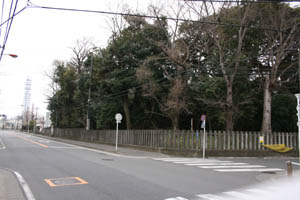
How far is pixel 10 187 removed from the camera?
7.41 metres

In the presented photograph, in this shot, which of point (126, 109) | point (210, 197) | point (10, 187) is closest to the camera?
point (210, 197)

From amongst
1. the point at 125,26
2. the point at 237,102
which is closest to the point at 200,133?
the point at 237,102

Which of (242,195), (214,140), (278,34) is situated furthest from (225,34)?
(242,195)

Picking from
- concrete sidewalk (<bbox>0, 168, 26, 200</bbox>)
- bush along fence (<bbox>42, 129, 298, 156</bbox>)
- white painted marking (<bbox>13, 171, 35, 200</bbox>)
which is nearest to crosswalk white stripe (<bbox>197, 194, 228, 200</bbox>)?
white painted marking (<bbox>13, 171, 35, 200</bbox>)

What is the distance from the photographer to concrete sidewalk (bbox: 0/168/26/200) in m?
6.43

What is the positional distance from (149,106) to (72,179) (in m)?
23.4

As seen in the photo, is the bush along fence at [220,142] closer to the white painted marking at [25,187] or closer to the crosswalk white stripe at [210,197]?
the crosswalk white stripe at [210,197]

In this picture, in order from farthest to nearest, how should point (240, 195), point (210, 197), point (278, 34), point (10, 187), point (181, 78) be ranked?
point (181, 78), point (278, 34), point (10, 187), point (240, 195), point (210, 197)

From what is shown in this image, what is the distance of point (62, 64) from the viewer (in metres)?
52.3

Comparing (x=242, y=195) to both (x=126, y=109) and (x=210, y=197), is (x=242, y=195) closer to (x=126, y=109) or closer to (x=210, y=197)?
(x=210, y=197)

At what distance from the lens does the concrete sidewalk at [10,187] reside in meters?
6.43

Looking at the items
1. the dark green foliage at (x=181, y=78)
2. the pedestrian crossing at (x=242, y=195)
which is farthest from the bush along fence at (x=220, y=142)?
the pedestrian crossing at (x=242, y=195)

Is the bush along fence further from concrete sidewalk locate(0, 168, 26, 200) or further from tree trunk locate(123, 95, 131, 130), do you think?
concrete sidewalk locate(0, 168, 26, 200)

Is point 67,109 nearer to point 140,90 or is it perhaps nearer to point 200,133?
point 140,90
